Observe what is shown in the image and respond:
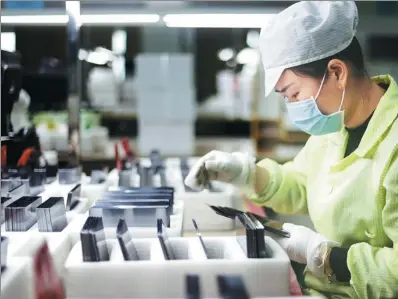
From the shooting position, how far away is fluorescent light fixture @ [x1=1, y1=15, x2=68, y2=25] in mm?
1548

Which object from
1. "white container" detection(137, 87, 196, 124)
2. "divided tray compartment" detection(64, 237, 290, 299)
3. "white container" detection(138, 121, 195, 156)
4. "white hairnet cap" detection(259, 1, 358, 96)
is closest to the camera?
"divided tray compartment" detection(64, 237, 290, 299)

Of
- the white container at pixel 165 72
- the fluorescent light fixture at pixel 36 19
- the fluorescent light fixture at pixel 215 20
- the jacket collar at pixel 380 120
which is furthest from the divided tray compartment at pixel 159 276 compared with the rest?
the white container at pixel 165 72

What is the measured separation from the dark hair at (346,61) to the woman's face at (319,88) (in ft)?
0.04

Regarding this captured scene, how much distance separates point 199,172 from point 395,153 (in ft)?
1.59

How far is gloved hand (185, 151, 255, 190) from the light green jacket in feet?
0.57

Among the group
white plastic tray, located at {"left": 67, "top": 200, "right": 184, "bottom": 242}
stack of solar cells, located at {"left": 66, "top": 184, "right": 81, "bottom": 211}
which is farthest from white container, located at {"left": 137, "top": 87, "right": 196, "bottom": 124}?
white plastic tray, located at {"left": 67, "top": 200, "right": 184, "bottom": 242}

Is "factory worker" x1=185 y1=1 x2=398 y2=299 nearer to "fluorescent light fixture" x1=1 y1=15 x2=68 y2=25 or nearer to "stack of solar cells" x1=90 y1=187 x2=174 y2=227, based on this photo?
"stack of solar cells" x1=90 y1=187 x2=174 y2=227

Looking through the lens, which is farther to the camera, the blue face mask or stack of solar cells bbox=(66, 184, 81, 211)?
stack of solar cells bbox=(66, 184, 81, 211)

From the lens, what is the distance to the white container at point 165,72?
10.8 feet

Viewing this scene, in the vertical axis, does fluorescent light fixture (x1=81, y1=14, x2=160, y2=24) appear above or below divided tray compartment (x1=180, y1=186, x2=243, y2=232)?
above

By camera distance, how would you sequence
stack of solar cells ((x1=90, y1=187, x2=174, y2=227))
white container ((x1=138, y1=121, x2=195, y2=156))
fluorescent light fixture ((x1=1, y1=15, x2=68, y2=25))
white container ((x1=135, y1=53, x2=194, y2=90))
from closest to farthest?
stack of solar cells ((x1=90, y1=187, x2=174, y2=227))
fluorescent light fixture ((x1=1, y1=15, x2=68, y2=25))
white container ((x1=138, y1=121, x2=195, y2=156))
white container ((x1=135, y1=53, x2=194, y2=90))

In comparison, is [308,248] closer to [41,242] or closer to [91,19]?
[41,242]

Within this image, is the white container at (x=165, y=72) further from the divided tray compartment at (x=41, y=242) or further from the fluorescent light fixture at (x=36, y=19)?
the divided tray compartment at (x=41, y=242)

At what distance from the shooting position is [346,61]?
1213 mm
